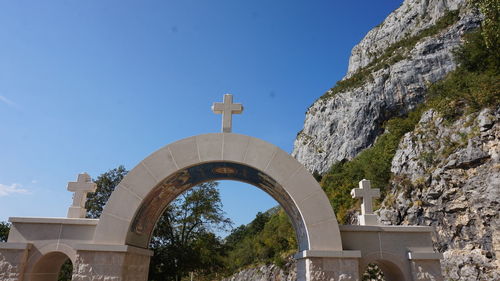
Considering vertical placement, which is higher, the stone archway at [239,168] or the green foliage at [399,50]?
the green foliage at [399,50]

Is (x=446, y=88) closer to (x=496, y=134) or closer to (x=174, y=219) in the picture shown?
(x=496, y=134)

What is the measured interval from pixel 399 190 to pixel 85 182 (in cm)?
2471

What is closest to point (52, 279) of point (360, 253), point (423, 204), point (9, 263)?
point (9, 263)

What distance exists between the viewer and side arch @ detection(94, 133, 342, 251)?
7332mm

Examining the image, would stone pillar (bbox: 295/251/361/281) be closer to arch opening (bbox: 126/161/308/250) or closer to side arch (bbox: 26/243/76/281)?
arch opening (bbox: 126/161/308/250)

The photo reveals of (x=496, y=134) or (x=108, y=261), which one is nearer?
(x=108, y=261)

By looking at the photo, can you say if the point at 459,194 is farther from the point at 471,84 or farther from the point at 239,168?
the point at 239,168

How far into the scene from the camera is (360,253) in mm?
7234

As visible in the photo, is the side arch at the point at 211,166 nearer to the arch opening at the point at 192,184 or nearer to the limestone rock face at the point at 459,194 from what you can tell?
the arch opening at the point at 192,184

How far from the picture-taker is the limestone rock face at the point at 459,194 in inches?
696

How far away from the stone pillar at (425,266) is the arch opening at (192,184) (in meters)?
2.52

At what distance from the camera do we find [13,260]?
7.27 meters

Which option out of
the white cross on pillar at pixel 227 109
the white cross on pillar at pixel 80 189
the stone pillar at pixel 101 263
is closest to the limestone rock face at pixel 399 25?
the white cross on pillar at pixel 227 109

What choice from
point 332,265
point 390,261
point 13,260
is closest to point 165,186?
point 13,260
